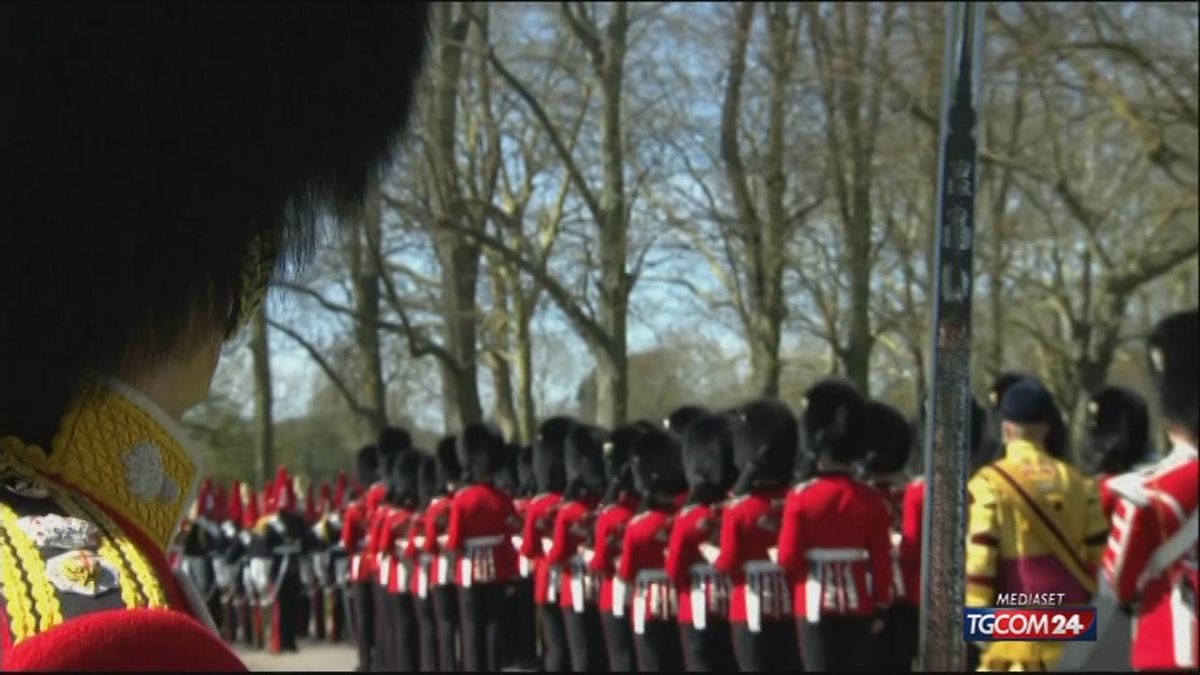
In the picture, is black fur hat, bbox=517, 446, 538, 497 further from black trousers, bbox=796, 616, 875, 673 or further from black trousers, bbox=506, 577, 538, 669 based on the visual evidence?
black trousers, bbox=796, 616, 875, 673

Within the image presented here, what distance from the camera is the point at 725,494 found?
9.20m

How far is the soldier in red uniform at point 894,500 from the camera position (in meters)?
8.47

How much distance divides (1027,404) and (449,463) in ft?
20.4

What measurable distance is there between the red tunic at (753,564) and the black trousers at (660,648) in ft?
4.16

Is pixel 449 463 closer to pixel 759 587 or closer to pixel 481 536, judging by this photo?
pixel 481 536

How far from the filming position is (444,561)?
11.7 meters

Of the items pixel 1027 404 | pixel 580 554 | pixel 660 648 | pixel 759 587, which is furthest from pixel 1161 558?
pixel 580 554

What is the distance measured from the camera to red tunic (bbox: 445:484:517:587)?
11.3m

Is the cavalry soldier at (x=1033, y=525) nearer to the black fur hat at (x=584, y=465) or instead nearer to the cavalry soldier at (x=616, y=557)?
the cavalry soldier at (x=616, y=557)

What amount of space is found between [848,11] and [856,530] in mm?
9600

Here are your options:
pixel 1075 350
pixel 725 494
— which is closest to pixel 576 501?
pixel 725 494

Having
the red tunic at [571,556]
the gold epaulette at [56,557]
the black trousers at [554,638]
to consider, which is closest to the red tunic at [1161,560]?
the gold epaulette at [56,557]

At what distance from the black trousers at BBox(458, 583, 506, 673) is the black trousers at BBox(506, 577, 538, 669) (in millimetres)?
223

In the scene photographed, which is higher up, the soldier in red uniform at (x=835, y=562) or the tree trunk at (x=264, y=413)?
the tree trunk at (x=264, y=413)
